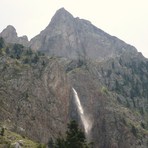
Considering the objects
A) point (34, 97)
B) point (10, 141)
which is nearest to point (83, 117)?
point (34, 97)

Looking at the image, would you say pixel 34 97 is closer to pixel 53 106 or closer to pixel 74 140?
pixel 53 106

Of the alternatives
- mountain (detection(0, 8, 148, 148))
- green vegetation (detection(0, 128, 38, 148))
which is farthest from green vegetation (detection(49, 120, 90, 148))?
mountain (detection(0, 8, 148, 148))

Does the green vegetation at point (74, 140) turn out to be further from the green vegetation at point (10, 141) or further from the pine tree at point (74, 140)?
the green vegetation at point (10, 141)

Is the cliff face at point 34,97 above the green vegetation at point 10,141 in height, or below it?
above

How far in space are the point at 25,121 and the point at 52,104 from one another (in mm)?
19614

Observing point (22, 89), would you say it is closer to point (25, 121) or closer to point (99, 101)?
point (25, 121)

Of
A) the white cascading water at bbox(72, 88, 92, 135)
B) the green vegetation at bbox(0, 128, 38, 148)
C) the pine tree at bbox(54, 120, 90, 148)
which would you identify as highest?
the white cascading water at bbox(72, 88, 92, 135)

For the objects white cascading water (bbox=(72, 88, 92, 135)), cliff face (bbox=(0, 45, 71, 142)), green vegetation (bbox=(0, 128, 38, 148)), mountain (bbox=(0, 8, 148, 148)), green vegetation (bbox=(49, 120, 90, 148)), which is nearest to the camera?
green vegetation (bbox=(49, 120, 90, 148))

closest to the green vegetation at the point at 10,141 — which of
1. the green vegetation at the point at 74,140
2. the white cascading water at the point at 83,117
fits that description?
the green vegetation at the point at 74,140

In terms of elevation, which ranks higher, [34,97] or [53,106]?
[34,97]

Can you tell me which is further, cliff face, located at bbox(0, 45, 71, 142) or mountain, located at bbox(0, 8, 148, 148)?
mountain, located at bbox(0, 8, 148, 148)

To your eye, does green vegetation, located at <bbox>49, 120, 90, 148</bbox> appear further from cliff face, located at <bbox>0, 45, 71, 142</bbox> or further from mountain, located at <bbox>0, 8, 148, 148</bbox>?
cliff face, located at <bbox>0, 45, 71, 142</bbox>

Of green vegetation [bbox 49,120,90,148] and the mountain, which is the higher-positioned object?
the mountain

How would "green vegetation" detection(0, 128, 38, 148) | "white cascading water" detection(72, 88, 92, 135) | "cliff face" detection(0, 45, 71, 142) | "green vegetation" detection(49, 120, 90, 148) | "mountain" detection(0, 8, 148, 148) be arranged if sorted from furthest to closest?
"white cascading water" detection(72, 88, 92, 135), "mountain" detection(0, 8, 148, 148), "cliff face" detection(0, 45, 71, 142), "green vegetation" detection(0, 128, 38, 148), "green vegetation" detection(49, 120, 90, 148)
